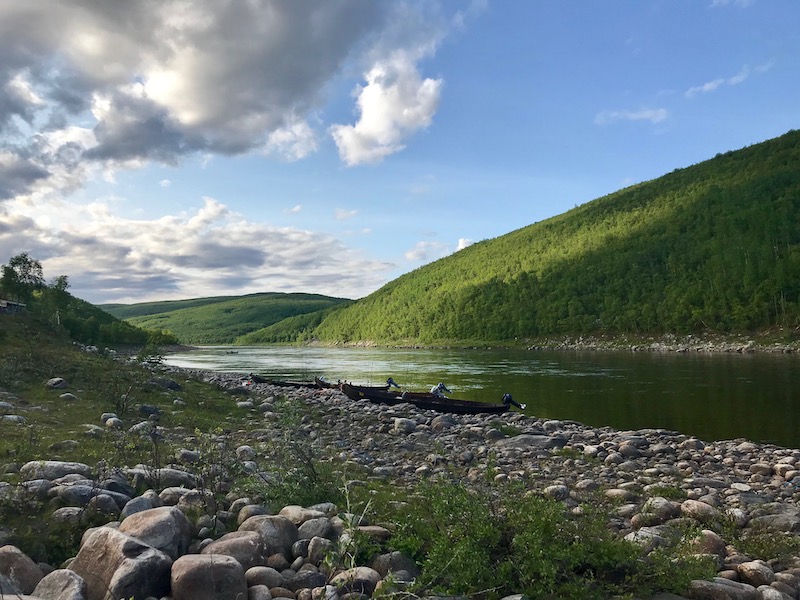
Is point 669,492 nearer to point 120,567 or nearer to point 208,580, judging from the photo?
point 208,580

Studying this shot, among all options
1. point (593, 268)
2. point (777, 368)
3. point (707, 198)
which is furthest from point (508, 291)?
point (777, 368)

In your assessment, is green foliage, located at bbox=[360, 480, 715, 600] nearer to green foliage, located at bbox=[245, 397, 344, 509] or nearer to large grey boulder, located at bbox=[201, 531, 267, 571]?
large grey boulder, located at bbox=[201, 531, 267, 571]

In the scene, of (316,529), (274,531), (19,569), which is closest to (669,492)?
(316,529)

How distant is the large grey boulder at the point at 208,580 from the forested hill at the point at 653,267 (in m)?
90.2

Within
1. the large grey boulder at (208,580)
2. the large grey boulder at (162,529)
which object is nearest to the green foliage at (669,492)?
the large grey boulder at (208,580)

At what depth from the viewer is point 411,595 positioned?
4871mm

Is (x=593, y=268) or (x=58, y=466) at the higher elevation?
(x=593, y=268)

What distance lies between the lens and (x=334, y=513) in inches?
294

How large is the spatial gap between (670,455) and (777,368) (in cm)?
3532

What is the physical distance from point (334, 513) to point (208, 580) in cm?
261

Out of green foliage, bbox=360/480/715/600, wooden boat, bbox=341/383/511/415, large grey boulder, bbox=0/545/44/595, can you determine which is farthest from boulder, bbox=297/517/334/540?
wooden boat, bbox=341/383/511/415

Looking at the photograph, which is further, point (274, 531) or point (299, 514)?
point (299, 514)

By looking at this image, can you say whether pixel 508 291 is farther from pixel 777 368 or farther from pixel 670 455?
pixel 670 455

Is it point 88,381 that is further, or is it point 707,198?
point 707,198
